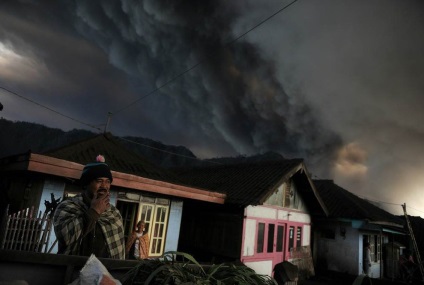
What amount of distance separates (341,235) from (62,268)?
19195 millimetres

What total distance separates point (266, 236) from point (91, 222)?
1221 cm

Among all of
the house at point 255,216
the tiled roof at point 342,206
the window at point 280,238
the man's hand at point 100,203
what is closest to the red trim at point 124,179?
the house at point 255,216

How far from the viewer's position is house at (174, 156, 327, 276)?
12117 mm

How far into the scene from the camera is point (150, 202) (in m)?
9.84

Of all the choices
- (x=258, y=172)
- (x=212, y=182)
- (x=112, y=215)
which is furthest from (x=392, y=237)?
(x=112, y=215)

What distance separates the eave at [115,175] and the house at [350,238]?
10353 mm

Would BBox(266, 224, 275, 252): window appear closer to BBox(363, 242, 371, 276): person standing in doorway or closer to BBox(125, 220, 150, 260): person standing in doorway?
BBox(125, 220, 150, 260): person standing in doorway

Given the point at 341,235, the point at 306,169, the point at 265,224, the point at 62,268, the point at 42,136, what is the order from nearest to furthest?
1. the point at 62,268
2. the point at 265,224
3. the point at 306,169
4. the point at 341,235
5. the point at 42,136

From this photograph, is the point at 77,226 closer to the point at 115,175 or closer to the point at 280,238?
the point at 115,175

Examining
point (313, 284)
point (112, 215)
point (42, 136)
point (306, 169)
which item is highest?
point (42, 136)

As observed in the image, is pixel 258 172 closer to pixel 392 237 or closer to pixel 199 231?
pixel 199 231

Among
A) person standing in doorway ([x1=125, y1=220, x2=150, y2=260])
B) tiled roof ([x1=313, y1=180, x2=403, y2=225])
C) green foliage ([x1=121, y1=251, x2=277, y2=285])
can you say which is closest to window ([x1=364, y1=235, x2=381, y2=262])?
tiled roof ([x1=313, y1=180, x2=403, y2=225])

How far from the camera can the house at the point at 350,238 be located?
16.7 metres

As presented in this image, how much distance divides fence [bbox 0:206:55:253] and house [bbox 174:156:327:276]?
5.04 meters
